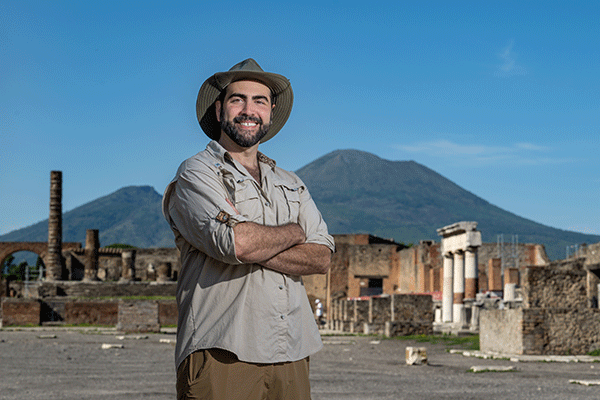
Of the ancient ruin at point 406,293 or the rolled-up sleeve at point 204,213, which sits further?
the ancient ruin at point 406,293

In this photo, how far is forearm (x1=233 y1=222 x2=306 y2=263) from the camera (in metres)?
2.61

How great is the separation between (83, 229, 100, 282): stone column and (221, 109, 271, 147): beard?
152 ft

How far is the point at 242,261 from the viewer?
2625 mm

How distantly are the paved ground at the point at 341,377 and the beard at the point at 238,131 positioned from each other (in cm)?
518

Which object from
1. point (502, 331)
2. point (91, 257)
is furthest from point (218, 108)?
point (91, 257)

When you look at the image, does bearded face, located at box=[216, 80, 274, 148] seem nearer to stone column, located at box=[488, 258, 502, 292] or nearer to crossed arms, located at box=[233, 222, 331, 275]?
crossed arms, located at box=[233, 222, 331, 275]

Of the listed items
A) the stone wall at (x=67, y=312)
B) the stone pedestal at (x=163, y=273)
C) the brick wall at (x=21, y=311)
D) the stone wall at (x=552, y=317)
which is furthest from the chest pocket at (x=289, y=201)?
the stone pedestal at (x=163, y=273)

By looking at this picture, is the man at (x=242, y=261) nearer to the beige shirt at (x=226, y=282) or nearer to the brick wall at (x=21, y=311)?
the beige shirt at (x=226, y=282)

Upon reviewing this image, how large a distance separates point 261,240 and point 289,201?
316 mm

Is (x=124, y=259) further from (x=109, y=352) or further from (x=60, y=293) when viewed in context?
(x=109, y=352)

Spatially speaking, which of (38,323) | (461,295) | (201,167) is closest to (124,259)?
(38,323)

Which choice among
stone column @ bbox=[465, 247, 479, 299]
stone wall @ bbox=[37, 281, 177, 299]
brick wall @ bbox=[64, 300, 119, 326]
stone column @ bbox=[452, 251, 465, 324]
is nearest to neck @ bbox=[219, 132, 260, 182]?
stone column @ bbox=[452, 251, 465, 324]

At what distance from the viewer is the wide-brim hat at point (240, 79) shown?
2936 millimetres

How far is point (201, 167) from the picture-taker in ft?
9.11
